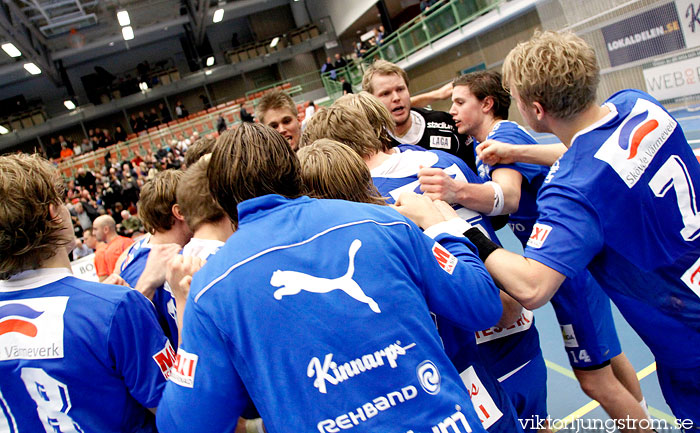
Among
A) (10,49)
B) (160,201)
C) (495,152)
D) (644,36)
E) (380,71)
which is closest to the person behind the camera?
(495,152)

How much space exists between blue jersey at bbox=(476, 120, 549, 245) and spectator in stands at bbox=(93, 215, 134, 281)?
6.05 m

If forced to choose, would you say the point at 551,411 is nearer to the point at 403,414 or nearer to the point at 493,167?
the point at 493,167

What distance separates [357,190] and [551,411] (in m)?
2.44

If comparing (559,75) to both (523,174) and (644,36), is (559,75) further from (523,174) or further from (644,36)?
(644,36)

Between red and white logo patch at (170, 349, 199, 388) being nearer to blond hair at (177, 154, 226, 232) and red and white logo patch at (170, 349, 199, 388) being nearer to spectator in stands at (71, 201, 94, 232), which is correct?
blond hair at (177, 154, 226, 232)

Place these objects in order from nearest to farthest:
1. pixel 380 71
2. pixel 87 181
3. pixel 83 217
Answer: pixel 380 71 → pixel 83 217 → pixel 87 181

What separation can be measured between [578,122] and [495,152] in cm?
54

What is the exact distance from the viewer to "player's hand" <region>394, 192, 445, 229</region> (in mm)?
1694

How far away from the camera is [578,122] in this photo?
1824mm

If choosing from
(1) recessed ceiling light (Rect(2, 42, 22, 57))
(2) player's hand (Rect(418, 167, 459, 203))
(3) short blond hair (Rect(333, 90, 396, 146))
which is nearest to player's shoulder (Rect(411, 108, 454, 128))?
(3) short blond hair (Rect(333, 90, 396, 146))

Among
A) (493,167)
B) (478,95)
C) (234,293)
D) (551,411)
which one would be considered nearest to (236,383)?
(234,293)

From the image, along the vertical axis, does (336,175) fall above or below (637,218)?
above

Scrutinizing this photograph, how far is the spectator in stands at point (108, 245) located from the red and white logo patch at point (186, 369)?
637 centimetres

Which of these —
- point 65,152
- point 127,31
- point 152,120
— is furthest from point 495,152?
point 152,120
